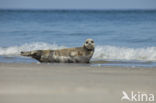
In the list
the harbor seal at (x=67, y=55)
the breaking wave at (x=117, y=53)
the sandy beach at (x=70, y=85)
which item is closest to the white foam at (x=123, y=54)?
the breaking wave at (x=117, y=53)

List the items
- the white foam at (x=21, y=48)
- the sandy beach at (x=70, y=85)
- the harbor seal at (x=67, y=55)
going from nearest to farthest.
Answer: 1. the sandy beach at (x=70, y=85)
2. the harbor seal at (x=67, y=55)
3. the white foam at (x=21, y=48)

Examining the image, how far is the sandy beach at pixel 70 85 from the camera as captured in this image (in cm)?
554

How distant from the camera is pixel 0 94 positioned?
5723 millimetres

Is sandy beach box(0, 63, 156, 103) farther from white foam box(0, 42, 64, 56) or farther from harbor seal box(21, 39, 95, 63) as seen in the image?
white foam box(0, 42, 64, 56)

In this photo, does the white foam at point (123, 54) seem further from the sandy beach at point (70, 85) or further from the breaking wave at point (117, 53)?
the sandy beach at point (70, 85)

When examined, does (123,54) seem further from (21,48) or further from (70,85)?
(70,85)

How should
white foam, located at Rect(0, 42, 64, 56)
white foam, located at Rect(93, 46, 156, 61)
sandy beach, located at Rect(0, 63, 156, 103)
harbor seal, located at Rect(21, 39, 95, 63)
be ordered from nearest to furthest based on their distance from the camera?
1. sandy beach, located at Rect(0, 63, 156, 103)
2. harbor seal, located at Rect(21, 39, 95, 63)
3. white foam, located at Rect(93, 46, 156, 61)
4. white foam, located at Rect(0, 42, 64, 56)

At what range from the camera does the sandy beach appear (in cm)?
554

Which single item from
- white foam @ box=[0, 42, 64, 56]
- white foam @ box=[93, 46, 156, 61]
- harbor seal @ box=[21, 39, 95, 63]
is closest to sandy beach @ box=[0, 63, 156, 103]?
harbor seal @ box=[21, 39, 95, 63]

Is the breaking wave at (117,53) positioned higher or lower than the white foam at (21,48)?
lower

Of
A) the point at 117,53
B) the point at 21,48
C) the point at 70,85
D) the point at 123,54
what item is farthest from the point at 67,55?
the point at 21,48

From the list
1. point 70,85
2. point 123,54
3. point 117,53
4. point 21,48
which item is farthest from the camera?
point 21,48

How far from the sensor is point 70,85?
20.9ft

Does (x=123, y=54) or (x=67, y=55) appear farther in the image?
(x=123, y=54)
